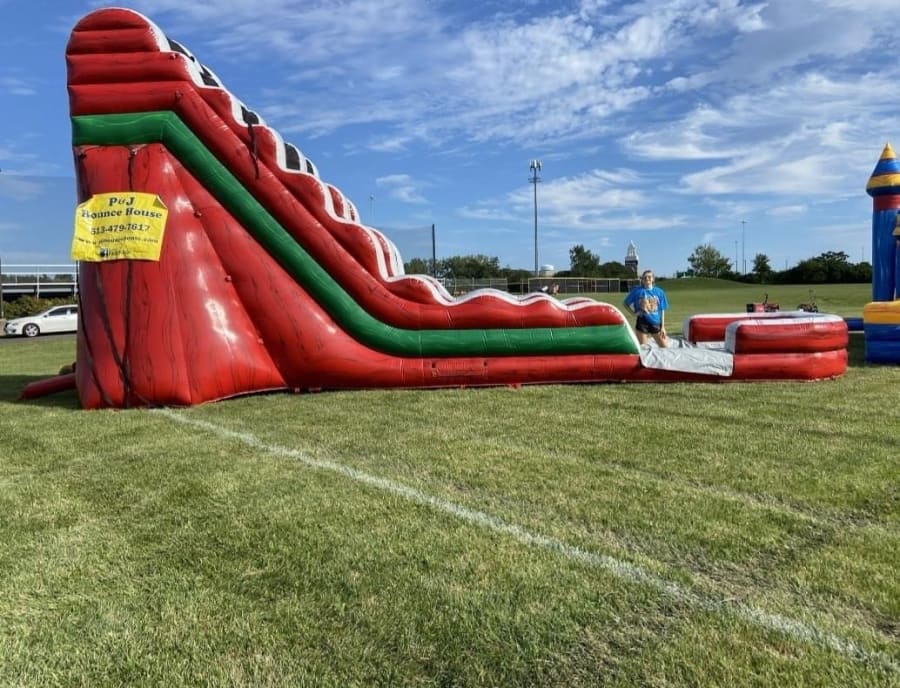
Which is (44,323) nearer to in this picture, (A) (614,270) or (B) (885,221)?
(B) (885,221)

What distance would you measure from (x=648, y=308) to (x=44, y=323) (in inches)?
871

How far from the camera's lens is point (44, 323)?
23016 millimetres

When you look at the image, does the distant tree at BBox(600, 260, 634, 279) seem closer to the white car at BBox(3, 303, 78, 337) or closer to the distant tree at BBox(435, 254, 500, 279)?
the distant tree at BBox(435, 254, 500, 279)

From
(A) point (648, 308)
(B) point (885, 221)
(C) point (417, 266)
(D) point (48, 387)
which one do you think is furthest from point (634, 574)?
(C) point (417, 266)

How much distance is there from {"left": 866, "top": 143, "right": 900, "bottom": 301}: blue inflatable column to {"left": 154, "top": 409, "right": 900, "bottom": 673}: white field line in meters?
11.6

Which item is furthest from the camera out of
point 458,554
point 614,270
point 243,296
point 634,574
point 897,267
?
point 614,270

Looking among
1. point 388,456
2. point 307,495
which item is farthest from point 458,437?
point 307,495

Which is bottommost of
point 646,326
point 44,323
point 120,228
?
point 646,326

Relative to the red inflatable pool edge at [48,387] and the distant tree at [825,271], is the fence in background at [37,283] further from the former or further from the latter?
the distant tree at [825,271]

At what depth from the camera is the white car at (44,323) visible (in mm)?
22453

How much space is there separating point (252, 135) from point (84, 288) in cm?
220

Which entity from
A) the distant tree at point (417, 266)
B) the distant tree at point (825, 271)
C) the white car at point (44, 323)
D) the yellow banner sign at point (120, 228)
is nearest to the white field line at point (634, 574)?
the yellow banner sign at point (120, 228)

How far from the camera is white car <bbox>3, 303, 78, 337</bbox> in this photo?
73.7 ft

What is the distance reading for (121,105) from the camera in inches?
251
